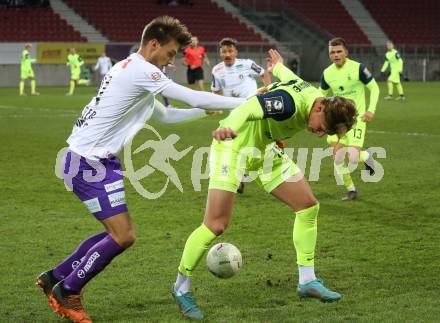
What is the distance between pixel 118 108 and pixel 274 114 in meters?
1.14

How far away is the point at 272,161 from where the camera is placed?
21.8 feet

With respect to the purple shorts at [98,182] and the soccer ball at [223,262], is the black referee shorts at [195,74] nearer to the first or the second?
the soccer ball at [223,262]

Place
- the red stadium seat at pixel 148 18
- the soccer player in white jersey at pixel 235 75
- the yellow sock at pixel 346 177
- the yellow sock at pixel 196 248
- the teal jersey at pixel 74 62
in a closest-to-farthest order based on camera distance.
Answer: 1. the yellow sock at pixel 196 248
2. the yellow sock at pixel 346 177
3. the soccer player in white jersey at pixel 235 75
4. the teal jersey at pixel 74 62
5. the red stadium seat at pixel 148 18

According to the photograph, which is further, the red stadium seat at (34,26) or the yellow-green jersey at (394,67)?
the red stadium seat at (34,26)

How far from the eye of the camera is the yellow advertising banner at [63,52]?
41656 millimetres

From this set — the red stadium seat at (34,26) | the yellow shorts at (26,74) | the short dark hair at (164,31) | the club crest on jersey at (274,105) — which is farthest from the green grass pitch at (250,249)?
the red stadium seat at (34,26)

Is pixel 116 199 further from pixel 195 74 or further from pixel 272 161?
pixel 195 74

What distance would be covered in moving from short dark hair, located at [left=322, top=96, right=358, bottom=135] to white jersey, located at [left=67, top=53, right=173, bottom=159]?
119cm

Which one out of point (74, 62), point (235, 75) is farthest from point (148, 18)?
point (235, 75)

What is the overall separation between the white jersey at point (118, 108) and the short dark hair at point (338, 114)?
119 cm

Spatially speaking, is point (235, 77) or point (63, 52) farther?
point (63, 52)

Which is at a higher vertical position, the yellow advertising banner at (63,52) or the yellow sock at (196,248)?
the yellow sock at (196,248)

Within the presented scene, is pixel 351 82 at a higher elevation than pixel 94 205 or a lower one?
higher

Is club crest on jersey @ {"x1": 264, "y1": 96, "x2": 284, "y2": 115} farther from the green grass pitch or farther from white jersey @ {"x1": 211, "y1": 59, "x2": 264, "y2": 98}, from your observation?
white jersey @ {"x1": 211, "y1": 59, "x2": 264, "y2": 98}
